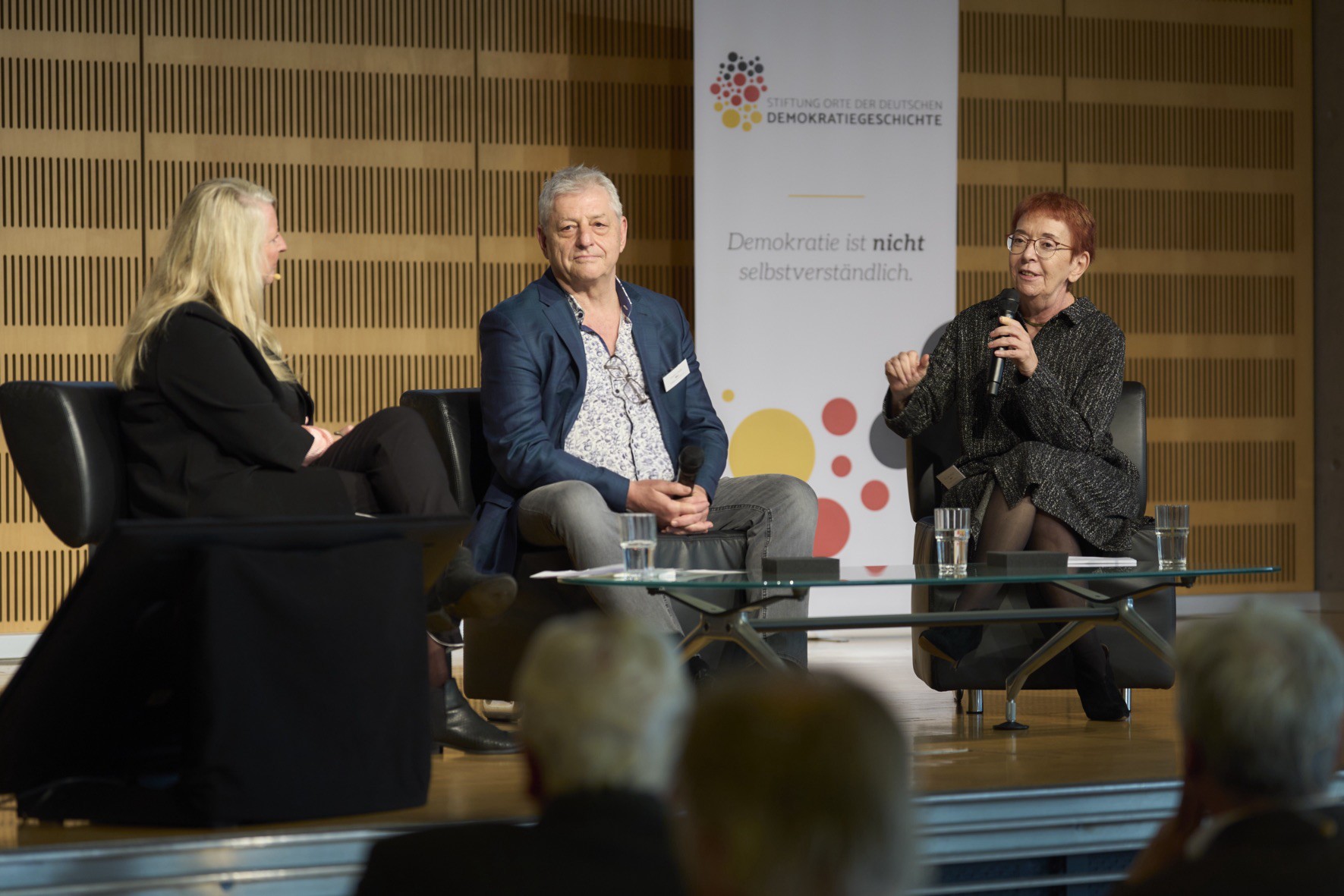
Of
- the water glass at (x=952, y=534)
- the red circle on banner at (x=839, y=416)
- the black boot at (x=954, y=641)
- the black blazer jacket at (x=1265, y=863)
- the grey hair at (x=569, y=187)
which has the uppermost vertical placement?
the grey hair at (x=569, y=187)

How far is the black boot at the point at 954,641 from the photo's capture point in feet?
11.5

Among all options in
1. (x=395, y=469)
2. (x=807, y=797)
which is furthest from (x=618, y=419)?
(x=807, y=797)

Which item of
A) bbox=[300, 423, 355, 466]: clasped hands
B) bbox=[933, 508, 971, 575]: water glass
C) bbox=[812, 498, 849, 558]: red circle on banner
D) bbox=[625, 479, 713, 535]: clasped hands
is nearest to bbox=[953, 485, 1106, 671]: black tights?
bbox=[933, 508, 971, 575]: water glass

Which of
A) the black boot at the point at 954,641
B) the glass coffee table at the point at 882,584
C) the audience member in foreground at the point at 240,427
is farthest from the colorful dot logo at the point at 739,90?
the audience member in foreground at the point at 240,427

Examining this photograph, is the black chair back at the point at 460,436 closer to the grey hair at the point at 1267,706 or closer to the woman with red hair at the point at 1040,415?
the woman with red hair at the point at 1040,415

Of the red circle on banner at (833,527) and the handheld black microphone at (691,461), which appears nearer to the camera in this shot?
the handheld black microphone at (691,461)

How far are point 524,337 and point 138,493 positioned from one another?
1065 mm

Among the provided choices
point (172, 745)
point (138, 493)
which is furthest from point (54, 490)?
point (172, 745)

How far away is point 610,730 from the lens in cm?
109

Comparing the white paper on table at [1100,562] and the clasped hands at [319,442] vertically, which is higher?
the clasped hands at [319,442]

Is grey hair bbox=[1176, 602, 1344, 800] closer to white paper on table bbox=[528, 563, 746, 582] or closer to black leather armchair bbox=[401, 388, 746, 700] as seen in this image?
white paper on table bbox=[528, 563, 746, 582]

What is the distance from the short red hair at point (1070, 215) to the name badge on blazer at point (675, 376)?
2.99ft

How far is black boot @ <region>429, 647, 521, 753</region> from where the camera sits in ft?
9.64

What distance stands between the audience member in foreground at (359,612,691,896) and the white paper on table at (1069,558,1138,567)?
2.27m
